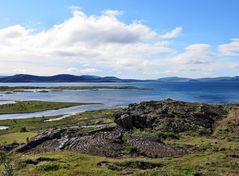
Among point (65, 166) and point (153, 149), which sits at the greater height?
point (153, 149)

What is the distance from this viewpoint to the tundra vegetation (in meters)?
42.5

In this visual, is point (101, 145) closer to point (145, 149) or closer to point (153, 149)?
point (145, 149)

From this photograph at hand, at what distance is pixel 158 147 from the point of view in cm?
5088

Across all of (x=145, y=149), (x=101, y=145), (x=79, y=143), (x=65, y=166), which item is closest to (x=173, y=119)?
(x=145, y=149)

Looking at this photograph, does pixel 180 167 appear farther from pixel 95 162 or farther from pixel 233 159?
pixel 95 162

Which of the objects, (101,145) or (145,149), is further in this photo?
(101,145)

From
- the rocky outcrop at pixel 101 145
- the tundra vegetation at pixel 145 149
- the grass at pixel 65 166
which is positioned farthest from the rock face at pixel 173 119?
the grass at pixel 65 166

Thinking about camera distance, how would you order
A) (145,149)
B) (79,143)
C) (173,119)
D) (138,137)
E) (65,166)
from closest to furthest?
(65,166) → (145,149) → (79,143) → (138,137) → (173,119)

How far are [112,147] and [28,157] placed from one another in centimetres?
1204

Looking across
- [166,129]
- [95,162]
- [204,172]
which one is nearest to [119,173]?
[95,162]

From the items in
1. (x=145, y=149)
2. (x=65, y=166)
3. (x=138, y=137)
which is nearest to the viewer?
(x=65, y=166)

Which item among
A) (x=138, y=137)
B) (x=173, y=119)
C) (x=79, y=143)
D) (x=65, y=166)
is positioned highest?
(x=173, y=119)

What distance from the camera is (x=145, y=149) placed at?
5019cm

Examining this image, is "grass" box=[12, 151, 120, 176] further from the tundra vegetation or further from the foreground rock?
the foreground rock
